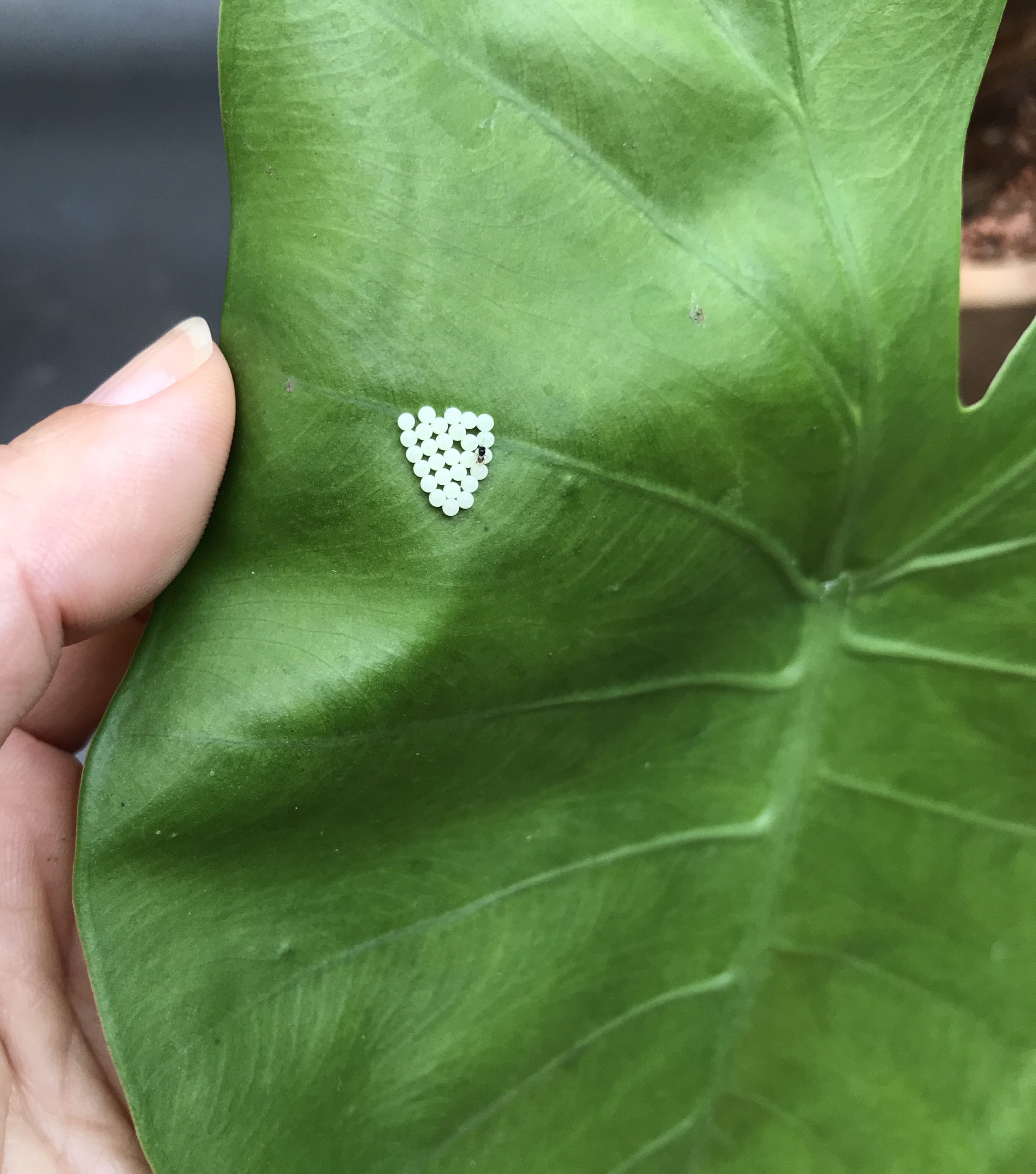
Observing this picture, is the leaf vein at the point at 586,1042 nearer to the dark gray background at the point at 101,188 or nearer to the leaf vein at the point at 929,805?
the leaf vein at the point at 929,805

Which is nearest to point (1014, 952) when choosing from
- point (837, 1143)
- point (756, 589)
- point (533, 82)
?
point (837, 1143)

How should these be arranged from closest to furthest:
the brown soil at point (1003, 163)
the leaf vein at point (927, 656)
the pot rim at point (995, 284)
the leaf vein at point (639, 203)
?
the leaf vein at point (639, 203), the leaf vein at point (927, 656), the brown soil at point (1003, 163), the pot rim at point (995, 284)

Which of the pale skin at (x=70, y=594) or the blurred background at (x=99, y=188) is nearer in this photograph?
the pale skin at (x=70, y=594)

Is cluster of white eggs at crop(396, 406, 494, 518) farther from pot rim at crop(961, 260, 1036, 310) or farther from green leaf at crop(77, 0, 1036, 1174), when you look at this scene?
pot rim at crop(961, 260, 1036, 310)

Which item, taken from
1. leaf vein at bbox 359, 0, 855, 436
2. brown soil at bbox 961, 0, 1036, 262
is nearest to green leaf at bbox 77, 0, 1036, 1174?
leaf vein at bbox 359, 0, 855, 436

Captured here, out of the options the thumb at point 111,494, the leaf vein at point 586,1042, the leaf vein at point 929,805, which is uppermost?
the thumb at point 111,494

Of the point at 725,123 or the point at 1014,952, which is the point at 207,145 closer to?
the point at 725,123

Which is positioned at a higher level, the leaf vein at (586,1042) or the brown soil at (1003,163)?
the brown soil at (1003,163)

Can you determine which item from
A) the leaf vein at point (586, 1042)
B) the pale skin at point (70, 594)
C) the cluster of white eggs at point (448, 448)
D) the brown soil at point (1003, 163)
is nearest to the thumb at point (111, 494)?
the pale skin at point (70, 594)
